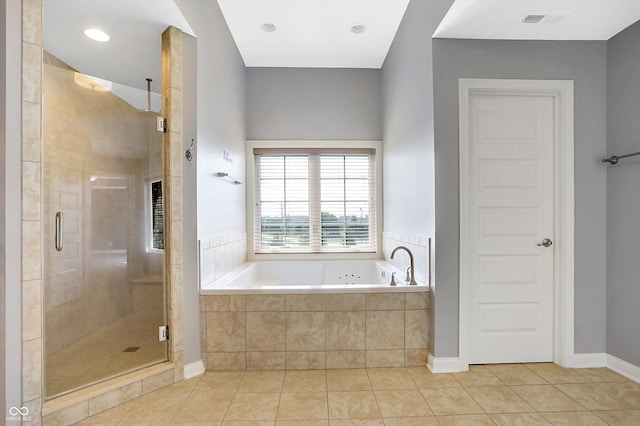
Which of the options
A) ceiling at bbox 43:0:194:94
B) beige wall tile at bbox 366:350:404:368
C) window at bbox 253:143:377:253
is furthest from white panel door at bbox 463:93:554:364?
ceiling at bbox 43:0:194:94

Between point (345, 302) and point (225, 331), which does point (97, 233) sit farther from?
point (345, 302)

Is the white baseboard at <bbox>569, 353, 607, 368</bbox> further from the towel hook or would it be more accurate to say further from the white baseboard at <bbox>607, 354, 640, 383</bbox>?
the towel hook

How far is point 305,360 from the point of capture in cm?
221

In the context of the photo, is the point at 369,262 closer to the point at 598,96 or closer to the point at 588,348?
the point at 588,348

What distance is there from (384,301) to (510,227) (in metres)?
1.07

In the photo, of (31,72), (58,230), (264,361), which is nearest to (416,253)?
(264,361)

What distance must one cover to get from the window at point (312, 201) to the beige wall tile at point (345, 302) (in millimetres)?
1427

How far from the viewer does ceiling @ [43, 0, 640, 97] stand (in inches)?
72.0

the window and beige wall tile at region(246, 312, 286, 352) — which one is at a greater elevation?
the window

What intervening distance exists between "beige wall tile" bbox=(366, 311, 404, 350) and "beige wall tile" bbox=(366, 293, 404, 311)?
41 mm

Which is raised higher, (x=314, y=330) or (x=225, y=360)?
(x=314, y=330)

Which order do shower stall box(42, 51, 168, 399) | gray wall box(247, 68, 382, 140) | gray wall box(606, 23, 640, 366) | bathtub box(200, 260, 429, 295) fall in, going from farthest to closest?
1. gray wall box(247, 68, 382, 140)
2. bathtub box(200, 260, 429, 295)
3. gray wall box(606, 23, 640, 366)
4. shower stall box(42, 51, 168, 399)

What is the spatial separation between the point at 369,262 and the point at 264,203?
1.40 m

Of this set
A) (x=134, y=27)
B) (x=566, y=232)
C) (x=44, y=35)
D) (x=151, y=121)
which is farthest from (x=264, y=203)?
(x=566, y=232)
